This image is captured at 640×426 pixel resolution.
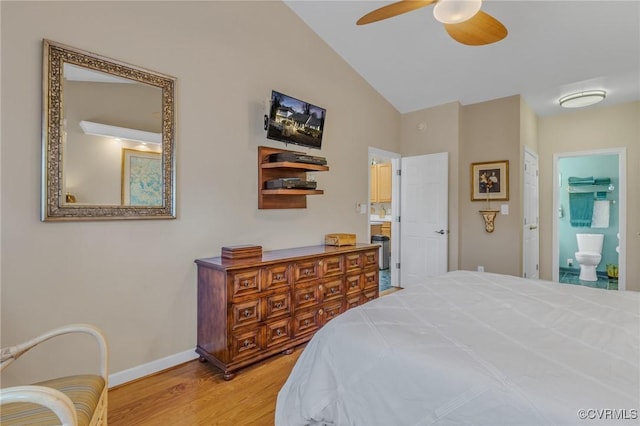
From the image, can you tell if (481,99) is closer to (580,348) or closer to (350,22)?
(350,22)

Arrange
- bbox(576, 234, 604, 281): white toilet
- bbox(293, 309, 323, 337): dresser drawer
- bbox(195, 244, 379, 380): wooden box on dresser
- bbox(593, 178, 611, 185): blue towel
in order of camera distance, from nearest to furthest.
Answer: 1. bbox(195, 244, 379, 380): wooden box on dresser
2. bbox(293, 309, 323, 337): dresser drawer
3. bbox(576, 234, 604, 281): white toilet
4. bbox(593, 178, 611, 185): blue towel

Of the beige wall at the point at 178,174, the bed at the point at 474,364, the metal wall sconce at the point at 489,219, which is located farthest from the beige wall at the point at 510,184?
the bed at the point at 474,364

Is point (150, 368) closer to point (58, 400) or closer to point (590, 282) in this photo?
point (58, 400)

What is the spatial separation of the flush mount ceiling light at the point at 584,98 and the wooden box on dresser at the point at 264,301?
3388mm

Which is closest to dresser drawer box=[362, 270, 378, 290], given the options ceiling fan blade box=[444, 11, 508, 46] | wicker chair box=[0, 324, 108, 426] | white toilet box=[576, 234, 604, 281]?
ceiling fan blade box=[444, 11, 508, 46]

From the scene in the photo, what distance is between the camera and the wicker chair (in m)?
0.99

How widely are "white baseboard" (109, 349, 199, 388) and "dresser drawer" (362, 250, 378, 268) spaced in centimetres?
179

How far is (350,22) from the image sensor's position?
129 inches

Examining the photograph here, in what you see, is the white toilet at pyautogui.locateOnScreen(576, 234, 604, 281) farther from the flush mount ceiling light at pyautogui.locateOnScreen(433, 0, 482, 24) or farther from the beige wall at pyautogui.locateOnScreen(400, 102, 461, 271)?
the flush mount ceiling light at pyautogui.locateOnScreen(433, 0, 482, 24)

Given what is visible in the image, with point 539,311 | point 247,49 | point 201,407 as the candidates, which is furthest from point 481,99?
point 201,407

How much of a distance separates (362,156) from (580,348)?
3.25 m

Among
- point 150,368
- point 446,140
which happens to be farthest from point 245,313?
point 446,140

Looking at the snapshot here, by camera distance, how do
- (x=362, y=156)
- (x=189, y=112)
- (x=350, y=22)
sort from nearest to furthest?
(x=189, y=112) < (x=350, y=22) < (x=362, y=156)

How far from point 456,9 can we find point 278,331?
252 cm
